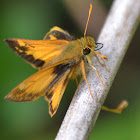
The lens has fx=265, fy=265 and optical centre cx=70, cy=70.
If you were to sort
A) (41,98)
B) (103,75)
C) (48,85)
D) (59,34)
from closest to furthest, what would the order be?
1. (103,75)
2. (48,85)
3. (59,34)
4. (41,98)

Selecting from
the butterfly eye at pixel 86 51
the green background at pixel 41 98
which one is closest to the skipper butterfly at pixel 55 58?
the butterfly eye at pixel 86 51

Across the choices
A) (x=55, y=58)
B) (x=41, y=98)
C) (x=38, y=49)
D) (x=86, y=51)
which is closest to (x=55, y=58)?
(x=55, y=58)

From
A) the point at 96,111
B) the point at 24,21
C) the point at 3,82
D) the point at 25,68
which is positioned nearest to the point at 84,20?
the point at 24,21

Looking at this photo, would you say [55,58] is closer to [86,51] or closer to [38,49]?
[38,49]

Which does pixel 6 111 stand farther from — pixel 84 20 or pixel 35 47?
pixel 84 20

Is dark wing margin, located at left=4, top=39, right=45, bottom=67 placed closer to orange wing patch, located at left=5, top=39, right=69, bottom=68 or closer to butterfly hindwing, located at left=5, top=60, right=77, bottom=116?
orange wing patch, located at left=5, top=39, right=69, bottom=68

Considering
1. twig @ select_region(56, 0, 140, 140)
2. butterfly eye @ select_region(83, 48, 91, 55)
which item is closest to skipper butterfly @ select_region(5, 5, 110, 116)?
butterfly eye @ select_region(83, 48, 91, 55)
